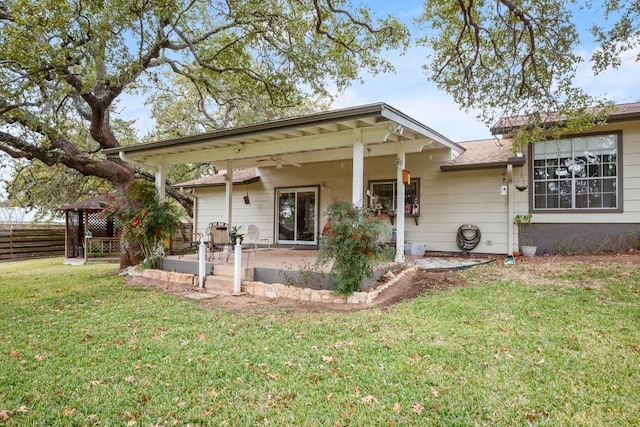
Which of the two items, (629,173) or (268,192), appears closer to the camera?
(629,173)

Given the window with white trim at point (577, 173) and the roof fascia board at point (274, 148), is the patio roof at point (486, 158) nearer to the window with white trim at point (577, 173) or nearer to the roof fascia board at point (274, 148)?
the window with white trim at point (577, 173)

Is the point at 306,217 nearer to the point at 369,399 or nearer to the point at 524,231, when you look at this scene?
the point at 524,231

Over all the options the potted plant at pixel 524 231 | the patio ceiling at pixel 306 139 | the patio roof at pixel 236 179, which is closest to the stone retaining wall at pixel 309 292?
the patio ceiling at pixel 306 139

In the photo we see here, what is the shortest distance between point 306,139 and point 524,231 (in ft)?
18.3

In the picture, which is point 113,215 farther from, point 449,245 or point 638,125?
point 638,125

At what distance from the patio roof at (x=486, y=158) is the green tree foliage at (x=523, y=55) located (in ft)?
2.42

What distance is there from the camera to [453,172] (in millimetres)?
9625

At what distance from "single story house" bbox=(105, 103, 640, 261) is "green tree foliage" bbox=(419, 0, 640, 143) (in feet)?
2.80

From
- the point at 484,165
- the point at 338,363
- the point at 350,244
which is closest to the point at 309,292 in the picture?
the point at 350,244

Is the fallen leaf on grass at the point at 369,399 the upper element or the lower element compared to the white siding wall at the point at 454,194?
lower

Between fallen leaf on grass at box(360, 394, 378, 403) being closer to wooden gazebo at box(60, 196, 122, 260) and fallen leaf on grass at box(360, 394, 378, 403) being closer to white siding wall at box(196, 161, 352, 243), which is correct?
white siding wall at box(196, 161, 352, 243)

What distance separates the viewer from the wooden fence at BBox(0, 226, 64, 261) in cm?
1536

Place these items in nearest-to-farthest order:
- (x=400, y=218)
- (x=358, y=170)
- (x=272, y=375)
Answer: (x=272, y=375)
(x=358, y=170)
(x=400, y=218)

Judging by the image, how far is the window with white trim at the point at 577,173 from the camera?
8.34 meters
